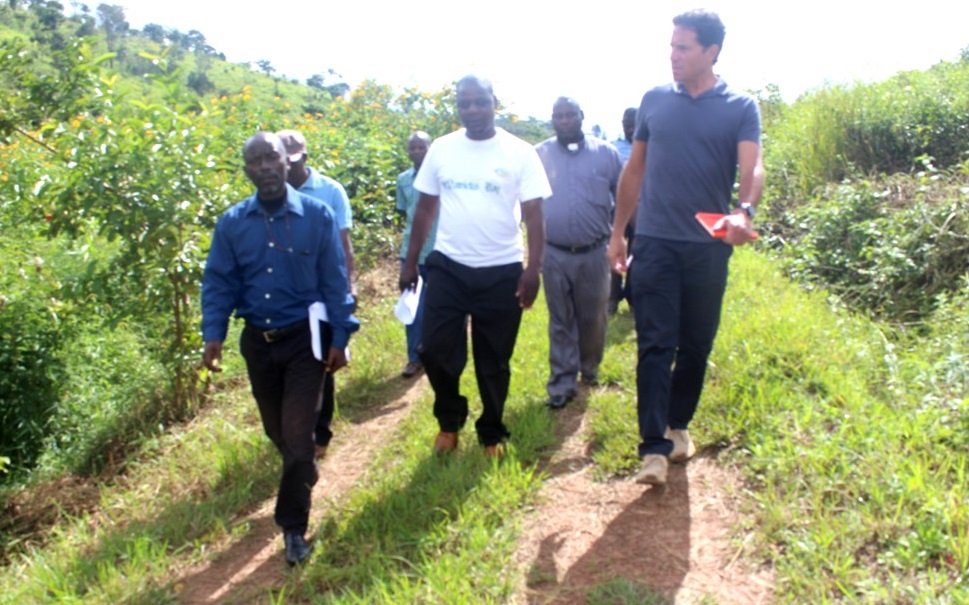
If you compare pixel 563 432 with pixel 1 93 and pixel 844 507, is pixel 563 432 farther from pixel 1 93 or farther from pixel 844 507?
pixel 1 93

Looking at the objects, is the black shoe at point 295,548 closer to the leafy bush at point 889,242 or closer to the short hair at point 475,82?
the short hair at point 475,82

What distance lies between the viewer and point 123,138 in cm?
565

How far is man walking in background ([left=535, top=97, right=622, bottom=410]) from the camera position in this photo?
596 centimetres

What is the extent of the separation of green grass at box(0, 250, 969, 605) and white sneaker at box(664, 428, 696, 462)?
0.62ft

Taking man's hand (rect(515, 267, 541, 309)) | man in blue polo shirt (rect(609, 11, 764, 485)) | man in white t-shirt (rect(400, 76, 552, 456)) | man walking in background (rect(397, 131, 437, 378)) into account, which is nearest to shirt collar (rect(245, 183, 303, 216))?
man in white t-shirt (rect(400, 76, 552, 456))

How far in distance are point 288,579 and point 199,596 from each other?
0.40 metres

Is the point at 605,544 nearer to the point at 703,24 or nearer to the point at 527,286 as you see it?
the point at 527,286

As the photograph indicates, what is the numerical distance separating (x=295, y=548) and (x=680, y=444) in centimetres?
185

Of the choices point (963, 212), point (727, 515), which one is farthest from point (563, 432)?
point (963, 212)

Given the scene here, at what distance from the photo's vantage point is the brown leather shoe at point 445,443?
4977 mm

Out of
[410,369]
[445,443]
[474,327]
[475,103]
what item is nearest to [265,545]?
[445,443]

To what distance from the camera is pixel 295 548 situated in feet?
13.4

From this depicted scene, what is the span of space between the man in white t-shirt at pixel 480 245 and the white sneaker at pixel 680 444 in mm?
933

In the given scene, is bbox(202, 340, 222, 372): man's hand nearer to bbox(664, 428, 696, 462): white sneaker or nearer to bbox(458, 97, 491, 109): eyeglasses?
bbox(458, 97, 491, 109): eyeglasses
